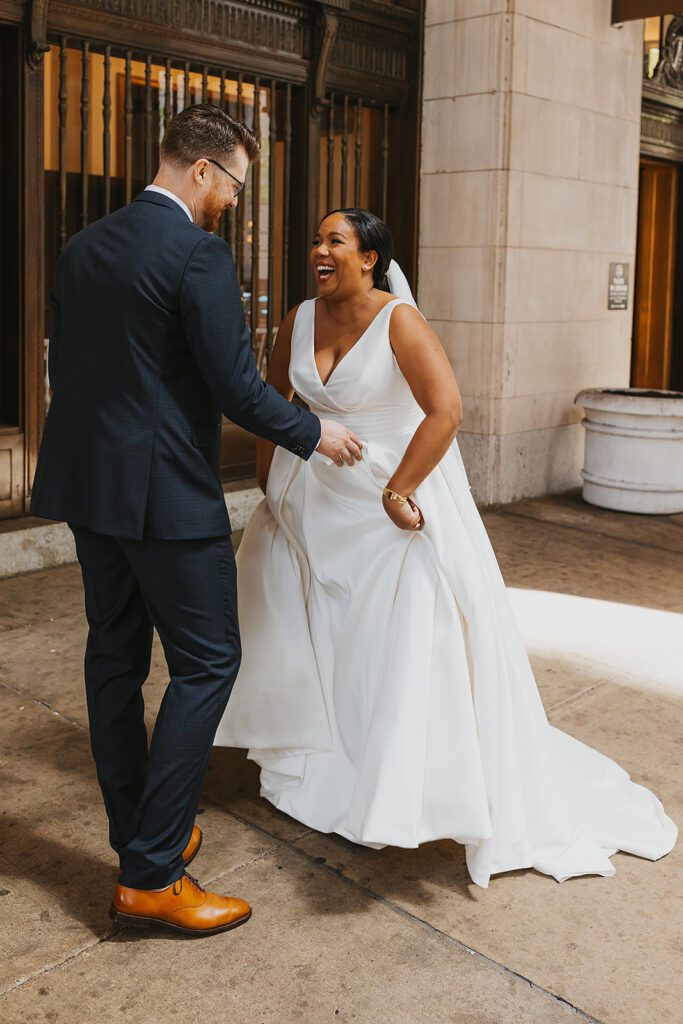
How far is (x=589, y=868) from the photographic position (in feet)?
10.7

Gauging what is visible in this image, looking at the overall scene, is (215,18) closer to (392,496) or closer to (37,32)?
(37,32)

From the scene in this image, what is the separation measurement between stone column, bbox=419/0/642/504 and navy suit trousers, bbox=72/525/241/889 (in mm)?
6013

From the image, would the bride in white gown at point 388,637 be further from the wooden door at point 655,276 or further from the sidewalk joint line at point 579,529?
the wooden door at point 655,276

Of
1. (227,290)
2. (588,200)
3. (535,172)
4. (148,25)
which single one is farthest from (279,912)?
(588,200)

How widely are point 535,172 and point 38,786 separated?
255 inches

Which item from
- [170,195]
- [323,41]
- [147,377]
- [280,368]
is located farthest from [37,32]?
[147,377]

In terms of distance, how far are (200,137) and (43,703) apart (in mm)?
2605

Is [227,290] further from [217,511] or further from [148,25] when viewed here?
[148,25]

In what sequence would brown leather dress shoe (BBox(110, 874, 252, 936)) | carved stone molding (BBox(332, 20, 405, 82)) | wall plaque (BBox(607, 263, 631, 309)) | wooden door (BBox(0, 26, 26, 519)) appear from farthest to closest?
wall plaque (BBox(607, 263, 631, 309)) → carved stone molding (BBox(332, 20, 405, 82)) → wooden door (BBox(0, 26, 26, 519)) → brown leather dress shoe (BBox(110, 874, 252, 936))

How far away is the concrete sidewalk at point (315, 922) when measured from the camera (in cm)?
262

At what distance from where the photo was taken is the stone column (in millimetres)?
8305

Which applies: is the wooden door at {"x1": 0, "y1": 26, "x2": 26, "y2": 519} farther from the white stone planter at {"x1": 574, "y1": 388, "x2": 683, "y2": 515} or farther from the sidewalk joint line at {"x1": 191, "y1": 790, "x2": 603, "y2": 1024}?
the white stone planter at {"x1": 574, "y1": 388, "x2": 683, "y2": 515}

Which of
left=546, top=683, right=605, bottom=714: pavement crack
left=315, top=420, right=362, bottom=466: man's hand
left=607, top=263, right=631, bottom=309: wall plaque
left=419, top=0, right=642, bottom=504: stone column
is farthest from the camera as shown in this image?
left=607, top=263, right=631, bottom=309: wall plaque

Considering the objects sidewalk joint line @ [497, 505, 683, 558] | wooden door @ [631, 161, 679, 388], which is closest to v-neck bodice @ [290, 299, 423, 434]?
sidewalk joint line @ [497, 505, 683, 558]
